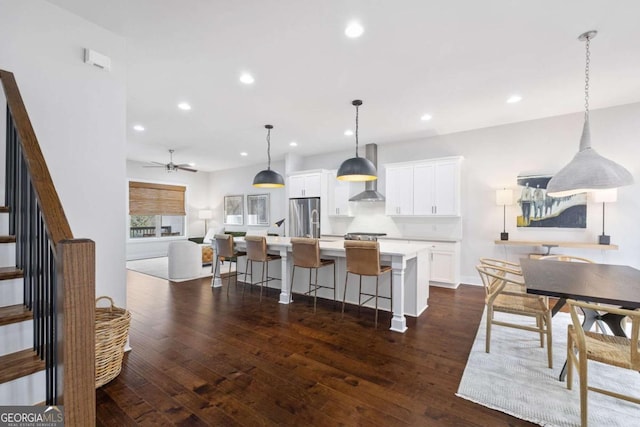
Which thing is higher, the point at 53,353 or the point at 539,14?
the point at 539,14

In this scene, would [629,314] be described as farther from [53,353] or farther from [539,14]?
[53,353]

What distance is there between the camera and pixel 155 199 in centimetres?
861

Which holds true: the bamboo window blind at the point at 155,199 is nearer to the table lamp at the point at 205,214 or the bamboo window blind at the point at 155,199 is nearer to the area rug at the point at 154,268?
the table lamp at the point at 205,214

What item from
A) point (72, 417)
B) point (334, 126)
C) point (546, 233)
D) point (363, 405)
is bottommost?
point (363, 405)

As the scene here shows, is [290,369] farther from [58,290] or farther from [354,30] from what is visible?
[354,30]

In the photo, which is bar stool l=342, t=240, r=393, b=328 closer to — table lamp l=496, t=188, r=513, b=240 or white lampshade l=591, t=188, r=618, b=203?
table lamp l=496, t=188, r=513, b=240

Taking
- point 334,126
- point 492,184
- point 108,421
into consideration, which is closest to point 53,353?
point 108,421

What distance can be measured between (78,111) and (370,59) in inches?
105

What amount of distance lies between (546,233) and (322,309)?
394 centimetres

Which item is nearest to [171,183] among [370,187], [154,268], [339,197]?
[154,268]

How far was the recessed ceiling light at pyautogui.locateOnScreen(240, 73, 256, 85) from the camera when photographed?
323cm

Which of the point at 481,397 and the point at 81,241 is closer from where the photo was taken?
the point at 81,241

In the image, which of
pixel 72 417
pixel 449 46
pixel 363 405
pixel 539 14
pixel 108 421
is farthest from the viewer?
pixel 449 46

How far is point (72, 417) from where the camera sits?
33.9 inches
